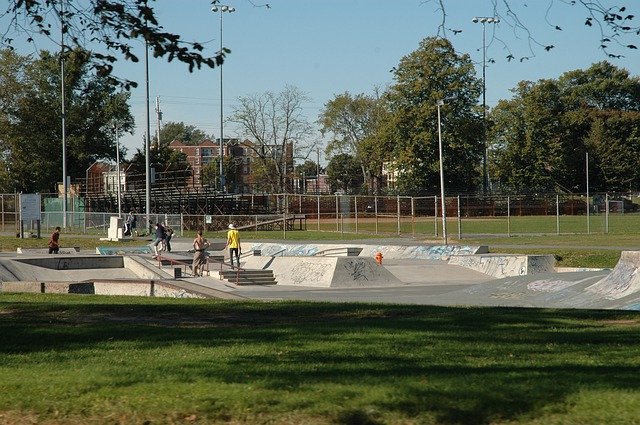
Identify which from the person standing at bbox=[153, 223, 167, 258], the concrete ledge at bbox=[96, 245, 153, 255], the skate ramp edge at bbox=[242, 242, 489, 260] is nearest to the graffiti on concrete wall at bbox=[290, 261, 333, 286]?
the skate ramp edge at bbox=[242, 242, 489, 260]

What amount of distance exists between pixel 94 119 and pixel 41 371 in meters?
86.0

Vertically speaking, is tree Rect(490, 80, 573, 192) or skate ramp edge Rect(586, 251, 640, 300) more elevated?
tree Rect(490, 80, 573, 192)

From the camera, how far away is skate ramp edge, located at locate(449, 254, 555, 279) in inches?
1286

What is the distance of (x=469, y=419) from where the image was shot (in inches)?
289

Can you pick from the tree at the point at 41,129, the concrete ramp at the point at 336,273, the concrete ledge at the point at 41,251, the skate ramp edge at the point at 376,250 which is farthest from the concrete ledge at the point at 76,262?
the tree at the point at 41,129

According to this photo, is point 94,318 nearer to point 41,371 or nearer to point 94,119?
point 41,371

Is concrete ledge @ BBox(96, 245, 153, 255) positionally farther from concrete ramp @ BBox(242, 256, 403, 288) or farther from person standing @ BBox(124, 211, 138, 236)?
concrete ramp @ BBox(242, 256, 403, 288)

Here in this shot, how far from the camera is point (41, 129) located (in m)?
86.6

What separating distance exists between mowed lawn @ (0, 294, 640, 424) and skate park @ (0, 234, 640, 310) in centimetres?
878

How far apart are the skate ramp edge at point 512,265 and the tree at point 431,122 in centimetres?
4690

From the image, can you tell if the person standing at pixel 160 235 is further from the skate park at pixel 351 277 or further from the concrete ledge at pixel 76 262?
the concrete ledge at pixel 76 262

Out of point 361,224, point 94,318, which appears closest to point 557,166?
point 361,224

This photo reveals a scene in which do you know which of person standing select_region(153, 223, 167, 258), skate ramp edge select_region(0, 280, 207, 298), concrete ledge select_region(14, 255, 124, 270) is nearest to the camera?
skate ramp edge select_region(0, 280, 207, 298)

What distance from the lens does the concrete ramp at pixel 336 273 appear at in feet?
107
